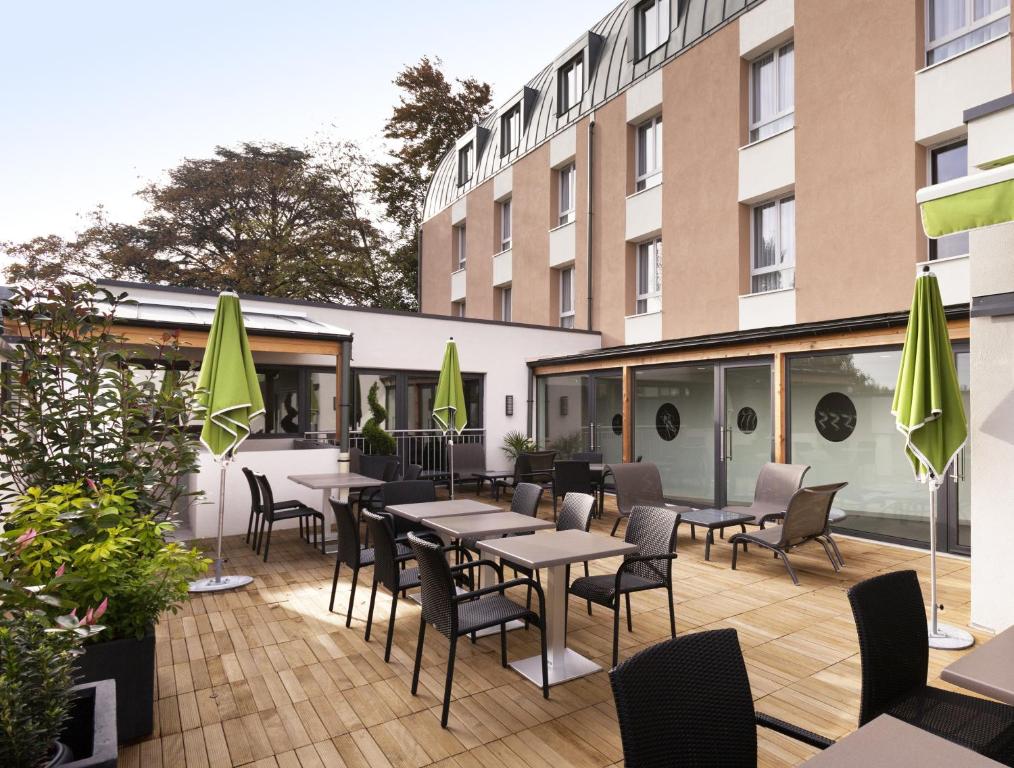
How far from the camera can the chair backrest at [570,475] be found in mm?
8500

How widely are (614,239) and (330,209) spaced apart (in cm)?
1204

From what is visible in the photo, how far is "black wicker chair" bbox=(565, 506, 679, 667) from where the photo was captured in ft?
12.9

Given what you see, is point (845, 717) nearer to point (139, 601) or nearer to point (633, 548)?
point (633, 548)

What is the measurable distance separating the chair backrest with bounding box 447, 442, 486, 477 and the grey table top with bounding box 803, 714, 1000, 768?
366 inches

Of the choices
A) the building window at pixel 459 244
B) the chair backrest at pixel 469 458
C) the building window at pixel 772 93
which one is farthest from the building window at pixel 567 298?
the building window at pixel 772 93

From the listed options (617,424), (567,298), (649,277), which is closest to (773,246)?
(649,277)

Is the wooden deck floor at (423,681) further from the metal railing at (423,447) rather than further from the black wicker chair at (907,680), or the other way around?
the metal railing at (423,447)

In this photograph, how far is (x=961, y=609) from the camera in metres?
4.90

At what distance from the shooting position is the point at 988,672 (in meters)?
1.92

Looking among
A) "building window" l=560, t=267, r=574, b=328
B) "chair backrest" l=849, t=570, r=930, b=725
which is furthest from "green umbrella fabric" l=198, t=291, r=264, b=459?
"building window" l=560, t=267, r=574, b=328

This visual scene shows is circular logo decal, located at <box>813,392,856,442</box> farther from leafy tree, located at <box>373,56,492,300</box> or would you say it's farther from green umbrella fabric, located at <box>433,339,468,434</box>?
leafy tree, located at <box>373,56,492,300</box>

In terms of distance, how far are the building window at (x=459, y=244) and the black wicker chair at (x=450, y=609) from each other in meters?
16.0

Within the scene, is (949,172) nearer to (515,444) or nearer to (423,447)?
(515,444)

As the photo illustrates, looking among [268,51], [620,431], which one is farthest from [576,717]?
[268,51]
